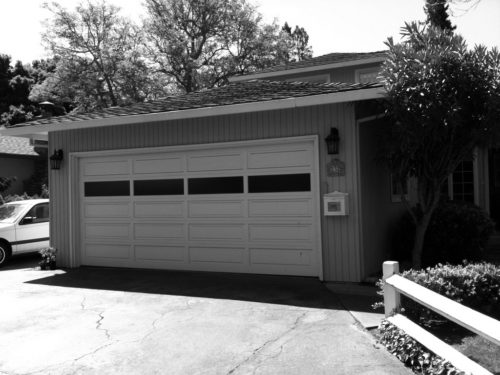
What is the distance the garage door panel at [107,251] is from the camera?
994 centimetres

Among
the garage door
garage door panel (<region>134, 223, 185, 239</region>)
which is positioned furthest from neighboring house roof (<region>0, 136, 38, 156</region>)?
garage door panel (<region>134, 223, 185, 239</region>)

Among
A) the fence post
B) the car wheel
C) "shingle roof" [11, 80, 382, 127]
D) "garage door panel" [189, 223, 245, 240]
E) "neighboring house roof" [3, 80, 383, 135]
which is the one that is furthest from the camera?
the car wheel

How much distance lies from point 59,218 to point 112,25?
2200 centimetres

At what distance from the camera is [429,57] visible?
698 cm

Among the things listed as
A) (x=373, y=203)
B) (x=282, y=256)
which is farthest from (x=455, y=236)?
(x=282, y=256)

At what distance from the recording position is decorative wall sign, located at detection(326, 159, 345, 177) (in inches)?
312

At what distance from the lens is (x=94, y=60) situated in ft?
95.0

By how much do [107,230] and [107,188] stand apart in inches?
34.9

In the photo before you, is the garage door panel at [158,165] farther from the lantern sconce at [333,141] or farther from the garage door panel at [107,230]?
the lantern sconce at [333,141]

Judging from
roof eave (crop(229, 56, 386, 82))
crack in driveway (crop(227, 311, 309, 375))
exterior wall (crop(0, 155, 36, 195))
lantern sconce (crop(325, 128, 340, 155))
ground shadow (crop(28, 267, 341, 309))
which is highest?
roof eave (crop(229, 56, 386, 82))

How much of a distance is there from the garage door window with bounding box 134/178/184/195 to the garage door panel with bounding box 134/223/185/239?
2.09 feet

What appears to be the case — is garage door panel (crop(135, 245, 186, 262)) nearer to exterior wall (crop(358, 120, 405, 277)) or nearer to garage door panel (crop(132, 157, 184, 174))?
garage door panel (crop(132, 157, 184, 174))

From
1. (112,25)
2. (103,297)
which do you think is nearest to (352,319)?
(103,297)

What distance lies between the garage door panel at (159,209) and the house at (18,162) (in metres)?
14.9
